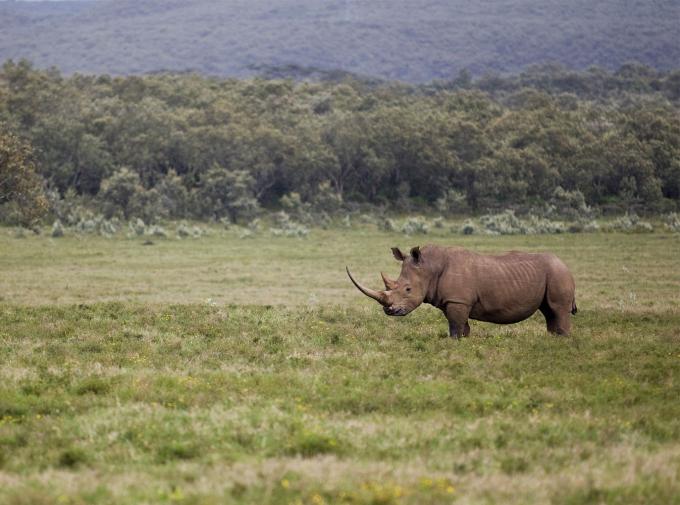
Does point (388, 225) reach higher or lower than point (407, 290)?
lower

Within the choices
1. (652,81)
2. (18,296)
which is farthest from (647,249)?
(652,81)

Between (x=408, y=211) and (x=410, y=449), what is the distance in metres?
69.0

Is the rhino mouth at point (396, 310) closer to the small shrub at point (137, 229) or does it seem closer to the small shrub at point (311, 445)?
the small shrub at point (311, 445)

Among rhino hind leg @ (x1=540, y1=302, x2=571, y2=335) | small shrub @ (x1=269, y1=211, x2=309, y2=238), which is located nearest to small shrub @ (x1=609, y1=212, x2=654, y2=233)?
small shrub @ (x1=269, y1=211, x2=309, y2=238)

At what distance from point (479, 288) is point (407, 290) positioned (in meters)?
1.39

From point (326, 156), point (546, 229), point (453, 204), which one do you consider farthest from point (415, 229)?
point (326, 156)

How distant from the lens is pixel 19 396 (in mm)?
12375

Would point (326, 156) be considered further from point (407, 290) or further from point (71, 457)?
point (71, 457)

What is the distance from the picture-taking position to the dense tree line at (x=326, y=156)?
76750mm

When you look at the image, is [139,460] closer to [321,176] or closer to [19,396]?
[19,396]

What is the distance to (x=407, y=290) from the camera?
59.0 ft

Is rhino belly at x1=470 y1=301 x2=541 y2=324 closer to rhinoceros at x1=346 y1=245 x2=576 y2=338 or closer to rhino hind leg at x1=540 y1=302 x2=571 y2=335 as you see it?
rhinoceros at x1=346 y1=245 x2=576 y2=338

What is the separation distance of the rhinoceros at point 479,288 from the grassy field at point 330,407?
577mm

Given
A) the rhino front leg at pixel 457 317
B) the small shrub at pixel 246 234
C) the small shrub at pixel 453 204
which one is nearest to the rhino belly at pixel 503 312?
the rhino front leg at pixel 457 317
